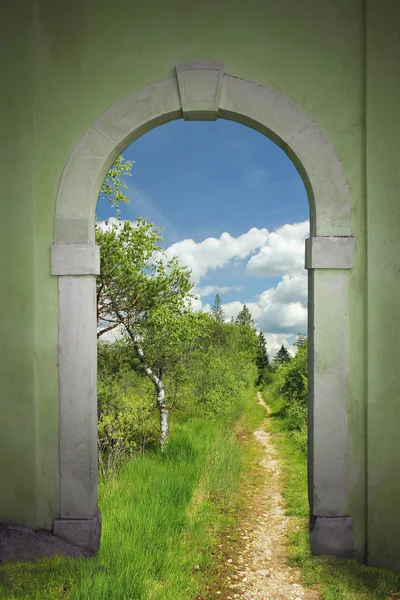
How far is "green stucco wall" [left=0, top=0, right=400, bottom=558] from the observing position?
142 inches

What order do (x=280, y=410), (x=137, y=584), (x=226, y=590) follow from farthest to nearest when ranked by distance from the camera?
1. (x=280, y=410)
2. (x=226, y=590)
3. (x=137, y=584)

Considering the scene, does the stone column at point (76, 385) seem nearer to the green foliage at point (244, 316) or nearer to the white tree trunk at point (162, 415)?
the white tree trunk at point (162, 415)

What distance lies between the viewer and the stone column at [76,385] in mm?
3625

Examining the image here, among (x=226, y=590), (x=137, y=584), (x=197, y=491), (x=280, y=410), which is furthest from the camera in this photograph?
(x=280, y=410)

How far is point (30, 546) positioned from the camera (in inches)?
135

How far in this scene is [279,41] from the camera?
12.1 feet

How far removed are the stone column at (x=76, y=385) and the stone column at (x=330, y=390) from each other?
1.91 meters

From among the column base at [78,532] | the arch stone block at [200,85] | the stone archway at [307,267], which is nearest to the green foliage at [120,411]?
the column base at [78,532]

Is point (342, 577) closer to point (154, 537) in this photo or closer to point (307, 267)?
point (154, 537)

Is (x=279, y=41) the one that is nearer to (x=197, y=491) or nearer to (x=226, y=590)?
(x=226, y=590)

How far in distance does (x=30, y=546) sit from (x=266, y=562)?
7.06 feet

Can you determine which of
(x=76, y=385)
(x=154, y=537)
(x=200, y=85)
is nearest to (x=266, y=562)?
(x=154, y=537)

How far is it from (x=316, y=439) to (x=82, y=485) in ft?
6.69

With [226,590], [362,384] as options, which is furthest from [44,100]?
[226,590]
